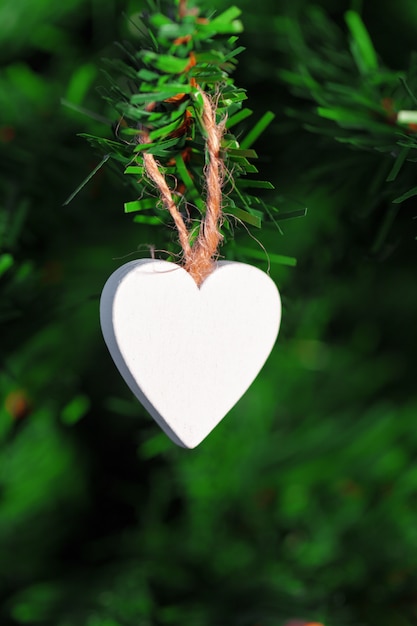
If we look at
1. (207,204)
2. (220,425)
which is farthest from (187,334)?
(220,425)

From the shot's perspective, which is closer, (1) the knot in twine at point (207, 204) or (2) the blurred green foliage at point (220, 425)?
(1) the knot in twine at point (207, 204)

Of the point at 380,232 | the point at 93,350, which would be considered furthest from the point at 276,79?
the point at 93,350

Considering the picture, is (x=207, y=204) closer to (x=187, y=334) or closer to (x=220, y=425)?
(x=187, y=334)

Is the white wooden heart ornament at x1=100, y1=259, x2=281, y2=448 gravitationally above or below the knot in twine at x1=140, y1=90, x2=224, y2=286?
below

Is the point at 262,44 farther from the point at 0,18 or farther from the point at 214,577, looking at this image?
the point at 214,577

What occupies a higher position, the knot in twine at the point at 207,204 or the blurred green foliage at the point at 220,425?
the knot in twine at the point at 207,204

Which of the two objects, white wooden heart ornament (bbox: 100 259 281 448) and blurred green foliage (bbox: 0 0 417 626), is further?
blurred green foliage (bbox: 0 0 417 626)
